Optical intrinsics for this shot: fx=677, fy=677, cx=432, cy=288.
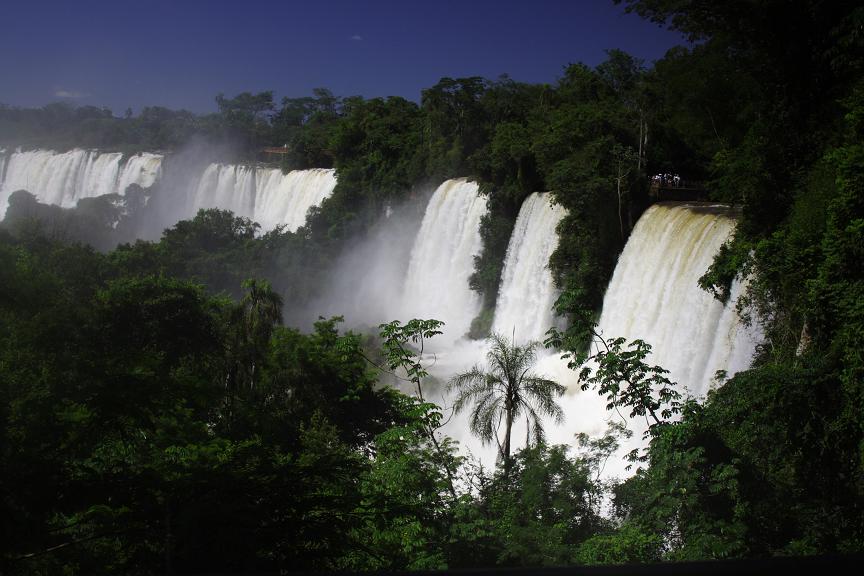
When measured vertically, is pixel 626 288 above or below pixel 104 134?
below

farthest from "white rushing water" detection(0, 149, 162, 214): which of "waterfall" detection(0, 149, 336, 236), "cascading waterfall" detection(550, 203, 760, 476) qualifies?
→ "cascading waterfall" detection(550, 203, 760, 476)

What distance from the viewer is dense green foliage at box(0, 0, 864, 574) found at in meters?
4.42

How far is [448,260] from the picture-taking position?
27.4 meters

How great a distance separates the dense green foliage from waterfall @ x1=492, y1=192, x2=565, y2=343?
1058mm

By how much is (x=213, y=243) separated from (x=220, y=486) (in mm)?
31743

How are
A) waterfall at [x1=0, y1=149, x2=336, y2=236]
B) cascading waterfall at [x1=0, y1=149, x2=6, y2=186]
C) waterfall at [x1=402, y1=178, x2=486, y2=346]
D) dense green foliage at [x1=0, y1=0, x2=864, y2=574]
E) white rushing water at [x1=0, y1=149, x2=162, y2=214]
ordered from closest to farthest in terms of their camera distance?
dense green foliage at [x1=0, y1=0, x2=864, y2=574], waterfall at [x1=402, y1=178, x2=486, y2=346], waterfall at [x1=0, y1=149, x2=336, y2=236], white rushing water at [x1=0, y1=149, x2=162, y2=214], cascading waterfall at [x1=0, y1=149, x2=6, y2=186]

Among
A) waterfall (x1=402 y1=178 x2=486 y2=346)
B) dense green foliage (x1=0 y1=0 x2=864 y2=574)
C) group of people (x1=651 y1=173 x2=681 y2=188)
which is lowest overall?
dense green foliage (x1=0 y1=0 x2=864 y2=574)

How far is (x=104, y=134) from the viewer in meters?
71.6

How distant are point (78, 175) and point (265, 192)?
21265 millimetres

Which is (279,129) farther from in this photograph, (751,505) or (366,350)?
(751,505)

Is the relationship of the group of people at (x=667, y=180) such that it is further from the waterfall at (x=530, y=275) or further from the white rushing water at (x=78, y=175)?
the white rushing water at (x=78, y=175)

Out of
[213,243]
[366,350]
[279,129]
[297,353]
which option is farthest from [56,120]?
[297,353]

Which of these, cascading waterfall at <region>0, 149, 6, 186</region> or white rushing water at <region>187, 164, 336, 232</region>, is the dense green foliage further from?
cascading waterfall at <region>0, 149, 6, 186</region>

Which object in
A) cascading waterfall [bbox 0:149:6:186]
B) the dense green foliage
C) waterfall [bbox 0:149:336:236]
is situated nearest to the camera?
the dense green foliage
